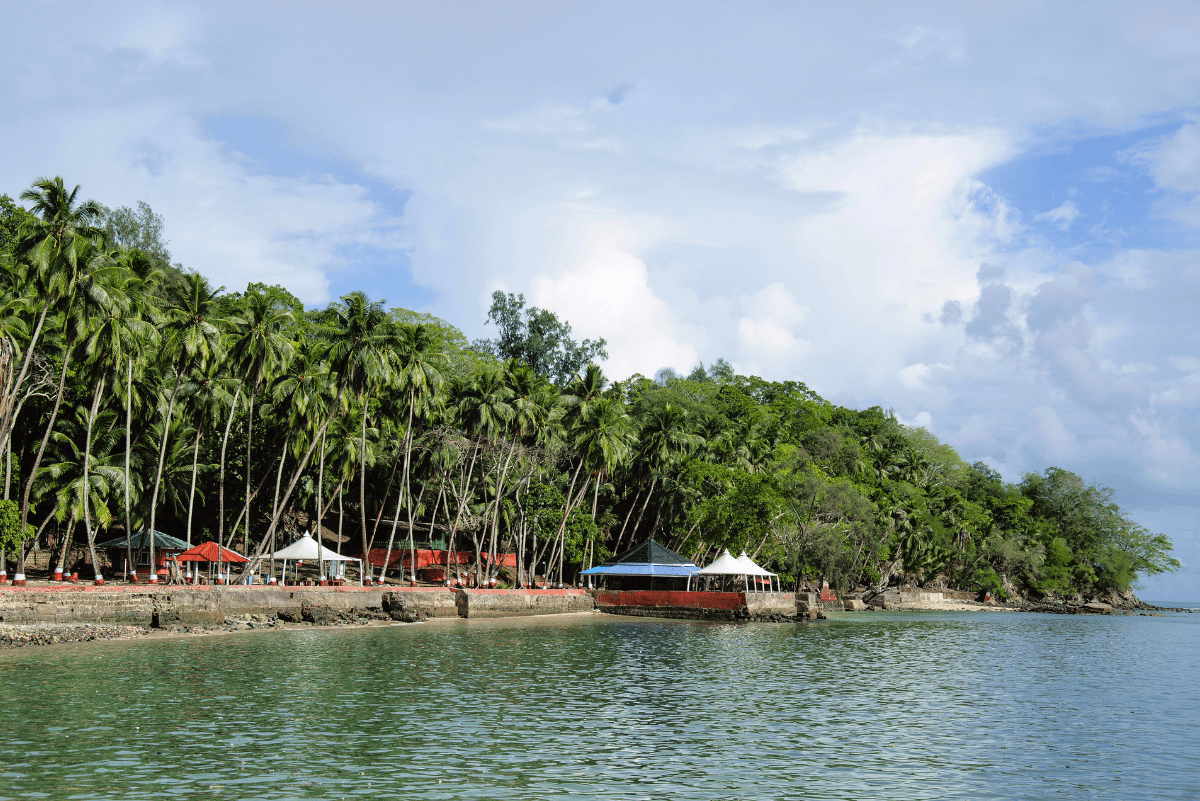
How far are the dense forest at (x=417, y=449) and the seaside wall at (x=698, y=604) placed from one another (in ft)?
19.3

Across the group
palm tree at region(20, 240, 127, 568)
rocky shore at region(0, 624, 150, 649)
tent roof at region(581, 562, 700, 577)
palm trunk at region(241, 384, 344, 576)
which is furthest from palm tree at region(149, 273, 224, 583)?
tent roof at region(581, 562, 700, 577)

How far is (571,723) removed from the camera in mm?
20453

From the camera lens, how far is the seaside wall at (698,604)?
58.1 metres

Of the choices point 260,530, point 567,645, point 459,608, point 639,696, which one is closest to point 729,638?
point 567,645

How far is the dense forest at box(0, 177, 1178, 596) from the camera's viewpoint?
142 ft

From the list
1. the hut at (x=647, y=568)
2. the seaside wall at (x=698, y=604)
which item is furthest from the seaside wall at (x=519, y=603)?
the hut at (x=647, y=568)

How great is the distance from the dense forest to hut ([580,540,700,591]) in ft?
8.96

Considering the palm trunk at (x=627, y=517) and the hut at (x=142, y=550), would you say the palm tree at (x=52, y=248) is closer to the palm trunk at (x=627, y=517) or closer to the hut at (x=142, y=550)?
the hut at (x=142, y=550)

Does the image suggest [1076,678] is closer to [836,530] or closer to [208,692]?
[208,692]

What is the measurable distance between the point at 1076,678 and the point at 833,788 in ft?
72.9

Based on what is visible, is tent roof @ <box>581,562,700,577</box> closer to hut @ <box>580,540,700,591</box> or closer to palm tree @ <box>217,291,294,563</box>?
hut @ <box>580,540,700,591</box>

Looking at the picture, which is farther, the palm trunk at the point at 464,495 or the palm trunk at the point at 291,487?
the palm trunk at the point at 464,495

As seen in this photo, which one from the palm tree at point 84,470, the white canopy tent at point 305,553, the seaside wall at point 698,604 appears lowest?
the seaside wall at point 698,604

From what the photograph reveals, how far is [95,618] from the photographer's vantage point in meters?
36.6
